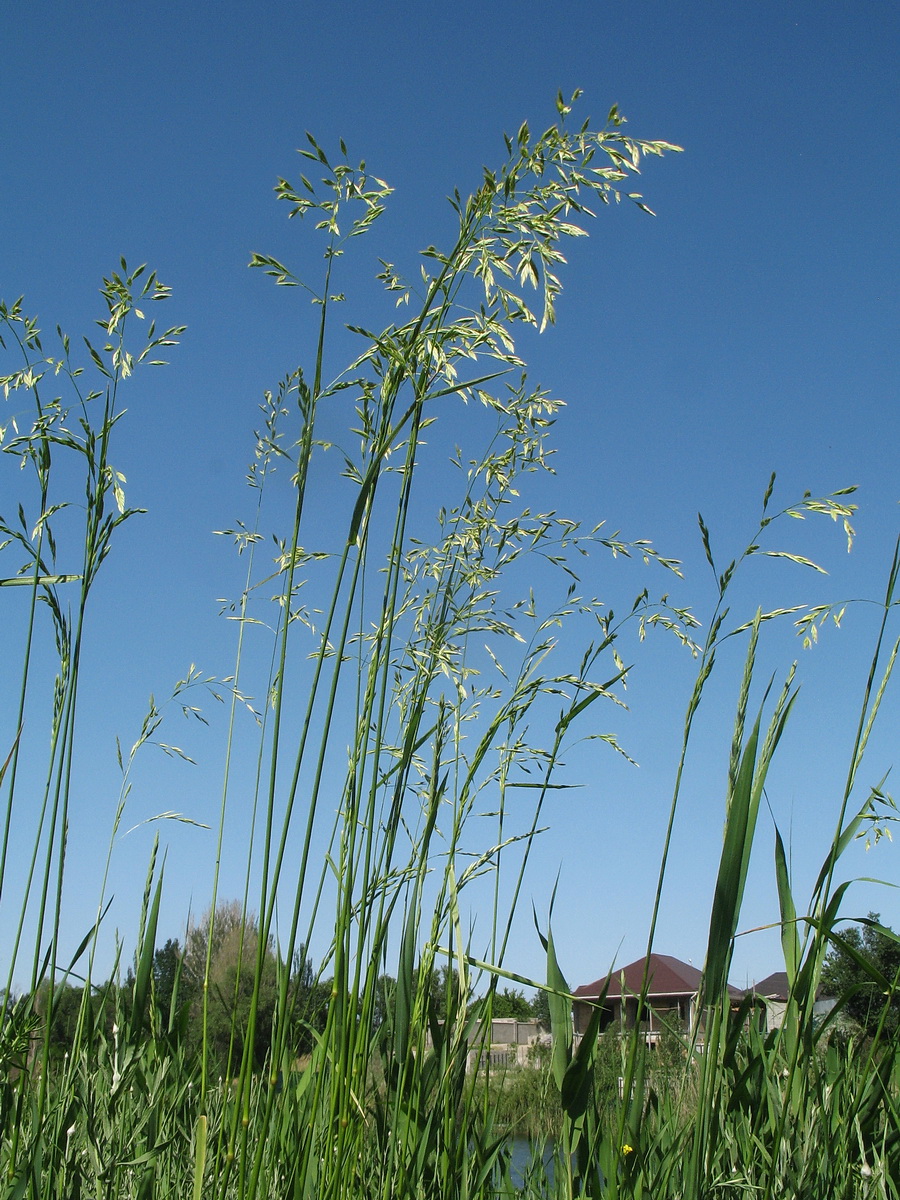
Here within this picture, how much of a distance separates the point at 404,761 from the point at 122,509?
492 mm

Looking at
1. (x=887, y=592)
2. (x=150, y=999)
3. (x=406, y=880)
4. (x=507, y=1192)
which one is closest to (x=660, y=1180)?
(x=507, y=1192)

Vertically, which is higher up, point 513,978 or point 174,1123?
point 513,978

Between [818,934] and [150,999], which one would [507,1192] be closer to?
[818,934]

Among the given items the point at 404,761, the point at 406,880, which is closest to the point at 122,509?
the point at 404,761

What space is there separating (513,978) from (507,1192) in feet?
1.46

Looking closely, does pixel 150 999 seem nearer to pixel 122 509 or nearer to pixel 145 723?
pixel 145 723

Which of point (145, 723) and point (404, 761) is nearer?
point (404, 761)

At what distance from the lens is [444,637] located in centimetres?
138

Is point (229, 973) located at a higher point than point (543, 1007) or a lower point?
higher

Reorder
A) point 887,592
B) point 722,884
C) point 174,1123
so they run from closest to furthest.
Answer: point 722,884 → point 887,592 → point 174,1123

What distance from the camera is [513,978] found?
1060 millimetres

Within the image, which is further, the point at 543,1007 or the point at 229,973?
the point at 543,1007

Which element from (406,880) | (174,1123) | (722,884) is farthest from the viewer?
(174,1123)

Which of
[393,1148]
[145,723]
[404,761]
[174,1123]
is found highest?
[145,723]
